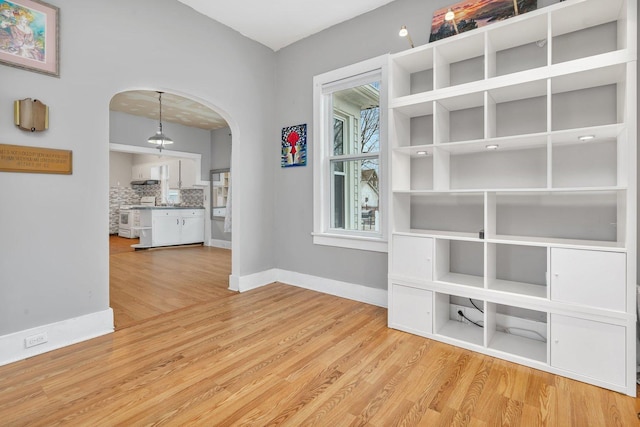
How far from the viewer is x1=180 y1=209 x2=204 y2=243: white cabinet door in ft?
24.6

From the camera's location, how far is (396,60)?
2637 millimetres

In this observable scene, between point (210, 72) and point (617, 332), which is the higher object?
point (210, 72)

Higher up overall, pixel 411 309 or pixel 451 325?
pixel 411 309

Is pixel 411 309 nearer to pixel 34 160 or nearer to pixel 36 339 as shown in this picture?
pixel 36 339

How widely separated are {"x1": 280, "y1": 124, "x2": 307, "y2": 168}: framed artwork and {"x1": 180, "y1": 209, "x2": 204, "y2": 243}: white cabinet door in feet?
14.7

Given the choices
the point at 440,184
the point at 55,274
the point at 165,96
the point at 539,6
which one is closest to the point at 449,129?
the point at 440,184

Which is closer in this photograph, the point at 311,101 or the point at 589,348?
the point at 589,348

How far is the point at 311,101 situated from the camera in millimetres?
3711

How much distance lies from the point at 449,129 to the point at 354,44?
143 cm

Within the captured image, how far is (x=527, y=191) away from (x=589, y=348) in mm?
973

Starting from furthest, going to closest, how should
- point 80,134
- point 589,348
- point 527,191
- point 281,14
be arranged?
point 281,14
point 80,134
point 527,191
point 589,348

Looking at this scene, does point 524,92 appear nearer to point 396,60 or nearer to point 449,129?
point 449,129

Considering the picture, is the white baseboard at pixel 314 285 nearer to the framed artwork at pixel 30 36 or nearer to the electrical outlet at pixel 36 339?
the electrical outlet at pixel 36 339

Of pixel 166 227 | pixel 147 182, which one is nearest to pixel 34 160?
pixel 166 227
